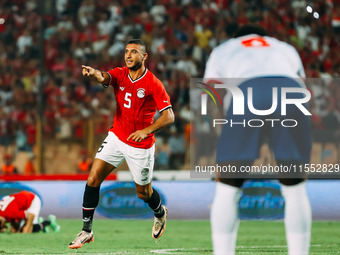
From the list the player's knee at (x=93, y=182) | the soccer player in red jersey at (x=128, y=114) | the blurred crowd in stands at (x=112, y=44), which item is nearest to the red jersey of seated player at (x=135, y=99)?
the soccer player in red jersey at (x=128, y=114)

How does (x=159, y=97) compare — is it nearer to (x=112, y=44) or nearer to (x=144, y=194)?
(x=144, y=194)

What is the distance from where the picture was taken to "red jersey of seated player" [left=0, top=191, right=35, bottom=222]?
999cm

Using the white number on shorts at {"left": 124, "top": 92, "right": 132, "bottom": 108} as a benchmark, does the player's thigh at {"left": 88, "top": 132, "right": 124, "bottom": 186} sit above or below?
below

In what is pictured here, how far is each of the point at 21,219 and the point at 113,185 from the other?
233 centimetres

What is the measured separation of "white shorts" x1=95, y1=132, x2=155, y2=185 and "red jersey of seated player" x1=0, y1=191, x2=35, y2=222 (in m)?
3.06

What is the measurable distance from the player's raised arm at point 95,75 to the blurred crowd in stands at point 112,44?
737 centimetres

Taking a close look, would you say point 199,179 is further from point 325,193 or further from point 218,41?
point 218,41

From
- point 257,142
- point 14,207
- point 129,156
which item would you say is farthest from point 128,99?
point 14,207

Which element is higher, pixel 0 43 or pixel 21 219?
pixel 0 43

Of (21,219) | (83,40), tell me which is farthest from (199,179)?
(83,40)

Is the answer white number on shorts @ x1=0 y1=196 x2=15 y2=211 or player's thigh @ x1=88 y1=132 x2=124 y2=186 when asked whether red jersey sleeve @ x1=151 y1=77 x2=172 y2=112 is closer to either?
player's thigh @ x1=88 y1=132 x2=124 y2=186

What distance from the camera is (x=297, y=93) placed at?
4473 millimetres

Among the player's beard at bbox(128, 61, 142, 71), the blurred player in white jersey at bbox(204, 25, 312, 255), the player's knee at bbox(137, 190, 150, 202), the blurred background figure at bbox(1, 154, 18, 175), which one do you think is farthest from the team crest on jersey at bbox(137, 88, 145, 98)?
the blurred background figure at bbox(1, 154, 18, 175)

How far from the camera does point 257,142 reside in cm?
429
